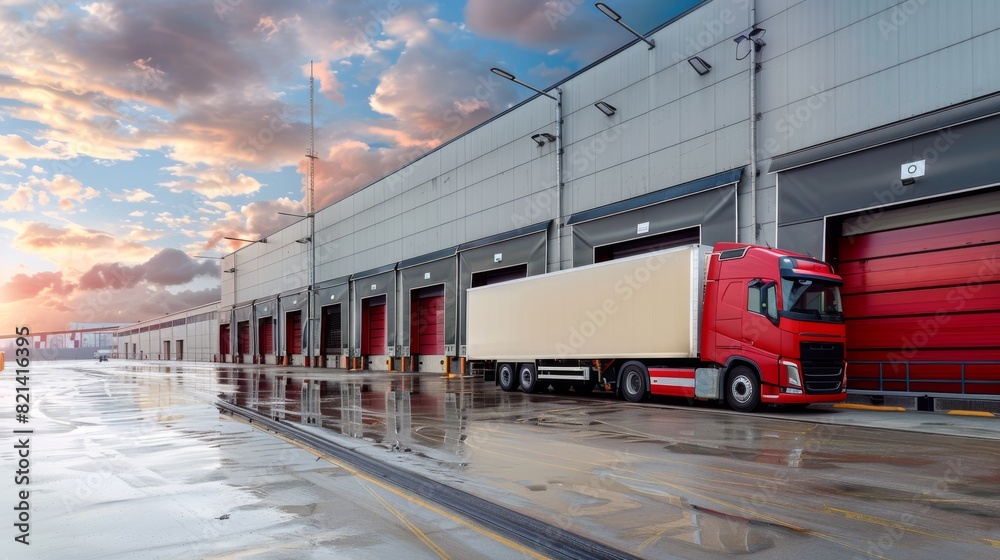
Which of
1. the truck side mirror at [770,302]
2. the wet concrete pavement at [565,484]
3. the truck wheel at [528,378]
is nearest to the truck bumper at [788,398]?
the wet concrete pavement at [565,484]

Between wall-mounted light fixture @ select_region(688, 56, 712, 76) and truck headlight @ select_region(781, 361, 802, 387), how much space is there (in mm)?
11002

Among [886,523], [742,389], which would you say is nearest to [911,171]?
[742,389]

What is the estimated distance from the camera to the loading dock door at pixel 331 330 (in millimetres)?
49675

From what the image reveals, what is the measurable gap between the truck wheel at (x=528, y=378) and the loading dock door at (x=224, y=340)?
63078 mm

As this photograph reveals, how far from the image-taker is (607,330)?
58.7 feet

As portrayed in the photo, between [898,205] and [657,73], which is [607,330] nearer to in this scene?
[898,205]

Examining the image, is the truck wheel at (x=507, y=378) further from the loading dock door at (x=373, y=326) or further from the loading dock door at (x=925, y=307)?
the loading dock door at (x=373, y=326)

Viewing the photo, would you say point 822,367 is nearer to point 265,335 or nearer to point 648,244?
point 648,244

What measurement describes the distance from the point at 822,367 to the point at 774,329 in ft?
4.80

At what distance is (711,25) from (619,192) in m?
6.38

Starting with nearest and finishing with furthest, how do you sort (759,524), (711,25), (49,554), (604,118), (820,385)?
(49,554)
(759,524)
(820,385)
(711,25)
(604,118)

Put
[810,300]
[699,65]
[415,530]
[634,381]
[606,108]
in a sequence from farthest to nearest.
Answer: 1. [606,108]
2. [699,65]
3. [634,381]
4. [810,300]
5. [415,530]

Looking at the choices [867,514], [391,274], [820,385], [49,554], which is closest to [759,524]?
[867,514]

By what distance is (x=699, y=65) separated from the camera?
21156mm
